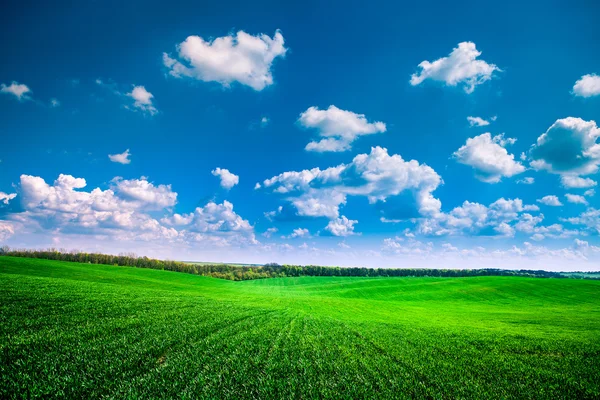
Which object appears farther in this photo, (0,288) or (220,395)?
(0,288)

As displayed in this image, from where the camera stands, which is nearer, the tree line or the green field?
the green field

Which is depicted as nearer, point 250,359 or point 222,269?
point 250,359

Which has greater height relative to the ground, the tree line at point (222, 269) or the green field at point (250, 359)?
the green field at point (250, 359)

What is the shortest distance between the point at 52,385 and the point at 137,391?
104 inches

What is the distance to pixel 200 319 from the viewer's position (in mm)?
22547

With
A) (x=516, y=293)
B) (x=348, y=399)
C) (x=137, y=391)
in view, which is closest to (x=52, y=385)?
(x=137, y=391)

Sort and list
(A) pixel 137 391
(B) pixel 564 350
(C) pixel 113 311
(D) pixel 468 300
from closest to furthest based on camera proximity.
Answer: (A) pixel 137 391 → (B) pixel 564 350 → (C) pixel 113 311 → (D) pixel 468 300

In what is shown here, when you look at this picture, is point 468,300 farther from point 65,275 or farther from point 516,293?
point 65,275

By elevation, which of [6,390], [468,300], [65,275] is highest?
[6,390]

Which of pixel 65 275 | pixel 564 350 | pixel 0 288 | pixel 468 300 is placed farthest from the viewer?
pixel 468 300

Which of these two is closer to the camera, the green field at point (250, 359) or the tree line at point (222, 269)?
the green field at point (250, 359)

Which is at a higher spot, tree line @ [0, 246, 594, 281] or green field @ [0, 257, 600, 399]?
green field @ [0, 257, 600, 399]

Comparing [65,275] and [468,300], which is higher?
[65,275]

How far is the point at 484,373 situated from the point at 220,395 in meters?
11.7
